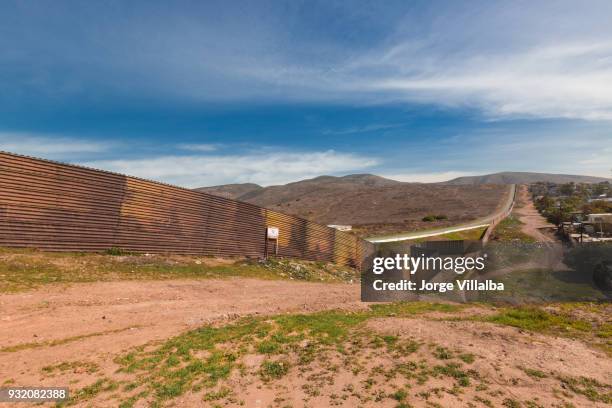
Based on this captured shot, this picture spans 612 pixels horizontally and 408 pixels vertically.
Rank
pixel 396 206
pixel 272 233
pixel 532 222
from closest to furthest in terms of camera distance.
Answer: pixel 272 233 < pixel 532 222 < pixel 396 206

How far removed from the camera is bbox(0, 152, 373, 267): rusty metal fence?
17797 millimetres

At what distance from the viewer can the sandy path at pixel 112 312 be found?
9688 mm

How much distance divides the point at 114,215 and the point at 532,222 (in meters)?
66.5

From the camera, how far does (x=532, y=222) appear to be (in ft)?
204

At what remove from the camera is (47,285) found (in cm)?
1488

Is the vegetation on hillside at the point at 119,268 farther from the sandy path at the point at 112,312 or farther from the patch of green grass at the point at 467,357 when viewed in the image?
the patch of green grass at the point at 467,357

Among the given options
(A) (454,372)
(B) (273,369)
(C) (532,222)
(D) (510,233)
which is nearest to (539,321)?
(A) (454,372)

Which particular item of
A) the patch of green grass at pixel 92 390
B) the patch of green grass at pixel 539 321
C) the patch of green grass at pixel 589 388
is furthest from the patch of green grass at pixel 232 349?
the patch of green grass at pixel 539 321

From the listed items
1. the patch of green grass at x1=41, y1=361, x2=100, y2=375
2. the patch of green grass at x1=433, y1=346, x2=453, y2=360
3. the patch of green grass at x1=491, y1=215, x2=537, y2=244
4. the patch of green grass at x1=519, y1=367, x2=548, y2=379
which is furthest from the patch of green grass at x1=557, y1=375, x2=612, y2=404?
the patch of green grass at x1=491, y1=215, x2=537, y2=244

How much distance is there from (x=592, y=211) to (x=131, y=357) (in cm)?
8122

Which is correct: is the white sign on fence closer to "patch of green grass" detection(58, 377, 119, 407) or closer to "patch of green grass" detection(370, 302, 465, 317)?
"patch of green grass" detection(370, 302, 465, 317)

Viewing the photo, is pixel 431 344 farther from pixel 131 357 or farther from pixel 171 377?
pixel 131 357

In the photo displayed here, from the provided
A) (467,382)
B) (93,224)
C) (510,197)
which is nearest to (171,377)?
(467,382)

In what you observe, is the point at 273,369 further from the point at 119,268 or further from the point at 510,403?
the point at 119,268
